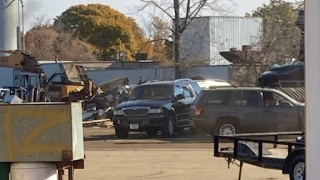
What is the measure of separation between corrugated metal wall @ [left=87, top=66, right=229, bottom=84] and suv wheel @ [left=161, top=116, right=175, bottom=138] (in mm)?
22967

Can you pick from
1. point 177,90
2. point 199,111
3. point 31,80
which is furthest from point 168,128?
point 31,80

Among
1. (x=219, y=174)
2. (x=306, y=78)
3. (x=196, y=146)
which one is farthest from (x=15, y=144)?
(x=196, y=146)

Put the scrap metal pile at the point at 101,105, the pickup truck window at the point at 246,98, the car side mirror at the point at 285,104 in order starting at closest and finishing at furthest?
1. the car side mirror at the point at 285,104
2. the pickup truck window at the point at 246,98
3. the scrap metal pile at the point at 101,105

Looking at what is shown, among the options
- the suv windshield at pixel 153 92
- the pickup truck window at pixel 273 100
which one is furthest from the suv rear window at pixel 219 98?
the suv windshield at pixel 153 92

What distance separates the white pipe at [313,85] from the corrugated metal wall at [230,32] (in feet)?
176

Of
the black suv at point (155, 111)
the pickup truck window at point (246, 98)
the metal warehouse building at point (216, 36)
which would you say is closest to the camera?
the pickup truck window at point (246, 98)

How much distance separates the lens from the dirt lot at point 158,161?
16062 millimetres

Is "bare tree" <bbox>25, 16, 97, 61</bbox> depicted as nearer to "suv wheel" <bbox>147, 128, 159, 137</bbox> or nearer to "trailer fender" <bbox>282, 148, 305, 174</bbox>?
"suv wheel" <bbox>147, 128, 159, 137</bbox>

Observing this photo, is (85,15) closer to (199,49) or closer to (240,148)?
(199,49)

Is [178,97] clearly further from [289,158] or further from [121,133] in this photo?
[289,158]

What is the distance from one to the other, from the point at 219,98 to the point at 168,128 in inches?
109

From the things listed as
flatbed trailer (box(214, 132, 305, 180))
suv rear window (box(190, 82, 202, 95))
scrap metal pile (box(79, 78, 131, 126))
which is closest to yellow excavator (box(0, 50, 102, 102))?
scrap metal pile (box(79, 78, 131, 126))

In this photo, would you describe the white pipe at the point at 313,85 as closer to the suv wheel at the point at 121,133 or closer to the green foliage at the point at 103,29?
the suv wheel at the point at 121,133

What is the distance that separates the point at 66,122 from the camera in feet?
29.2
